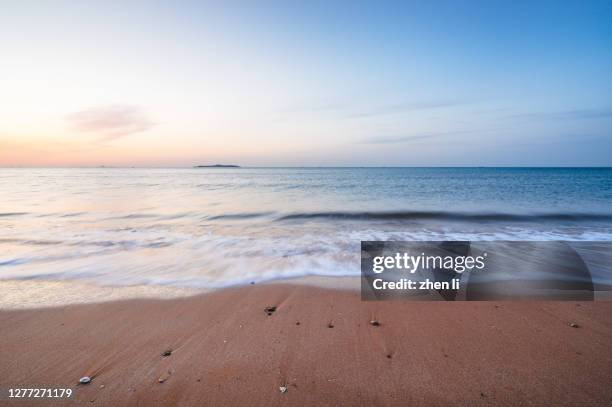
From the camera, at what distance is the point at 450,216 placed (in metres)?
13.4

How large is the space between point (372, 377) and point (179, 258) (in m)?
5.13

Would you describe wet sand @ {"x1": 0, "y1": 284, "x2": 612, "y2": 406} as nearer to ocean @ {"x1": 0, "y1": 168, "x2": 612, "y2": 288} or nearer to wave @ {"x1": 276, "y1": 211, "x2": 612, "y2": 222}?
ocean @ {"x1": 0, "y1": 168, "x2": 612, "y2": 288}

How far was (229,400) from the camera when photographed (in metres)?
2.31

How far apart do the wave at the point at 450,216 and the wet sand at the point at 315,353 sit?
8872mm

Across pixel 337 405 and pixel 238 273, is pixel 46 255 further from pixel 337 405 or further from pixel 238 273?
pixel 337 405

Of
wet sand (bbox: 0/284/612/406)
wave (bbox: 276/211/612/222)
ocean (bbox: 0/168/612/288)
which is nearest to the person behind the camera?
wet sand (bbox: 0/284/612/406)

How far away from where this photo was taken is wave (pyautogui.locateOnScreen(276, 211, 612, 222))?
12688 mm

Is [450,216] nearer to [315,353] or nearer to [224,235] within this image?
[224,235]

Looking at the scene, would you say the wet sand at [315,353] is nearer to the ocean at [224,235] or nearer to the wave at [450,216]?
the ocean at [224,235]

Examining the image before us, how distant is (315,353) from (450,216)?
40.8ft

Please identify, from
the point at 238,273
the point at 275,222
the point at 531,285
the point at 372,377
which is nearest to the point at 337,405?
the point at 372,377

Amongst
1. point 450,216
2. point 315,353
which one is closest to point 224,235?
point 315,353

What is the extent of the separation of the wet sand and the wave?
29.1ft

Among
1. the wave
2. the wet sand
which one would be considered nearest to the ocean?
the wave
